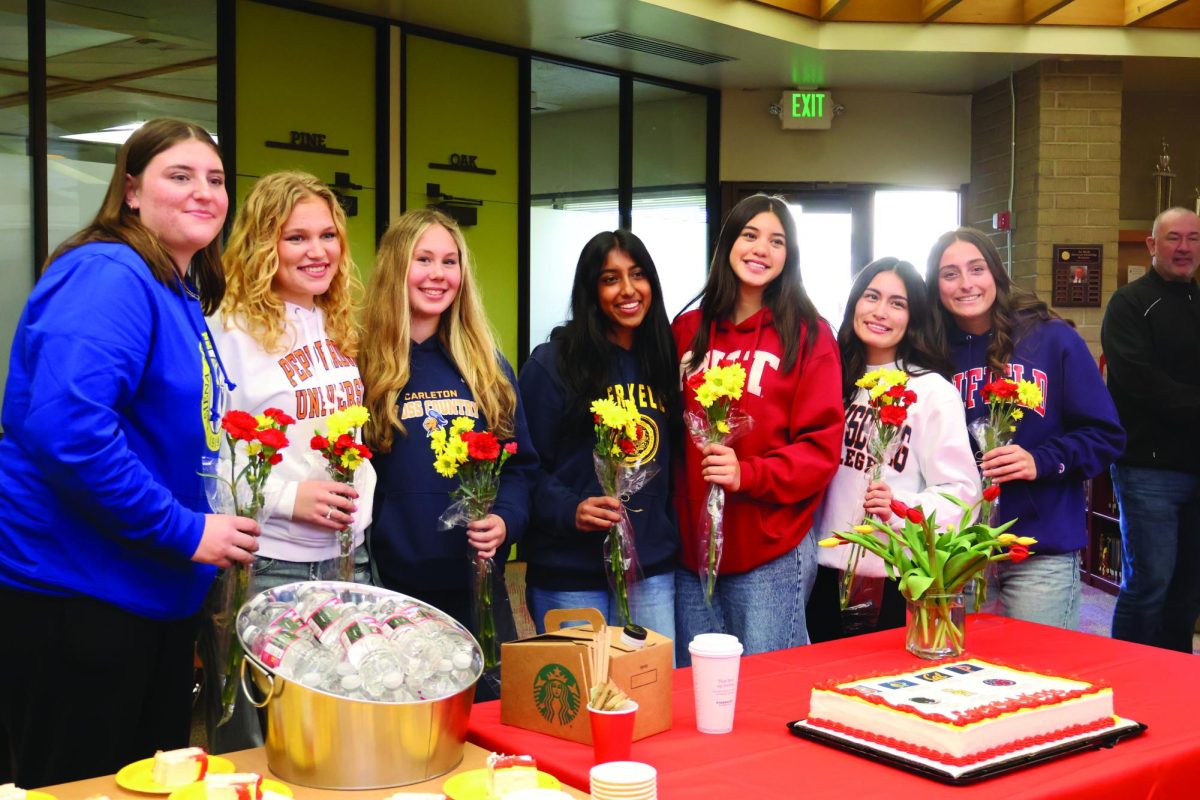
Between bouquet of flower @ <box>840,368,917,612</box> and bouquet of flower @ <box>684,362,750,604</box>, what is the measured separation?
0.30 meters

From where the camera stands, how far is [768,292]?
296 centimetres

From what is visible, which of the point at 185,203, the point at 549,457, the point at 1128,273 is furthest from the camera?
the point at 1128,273

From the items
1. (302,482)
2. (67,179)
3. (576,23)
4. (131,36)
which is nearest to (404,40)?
(576,23)

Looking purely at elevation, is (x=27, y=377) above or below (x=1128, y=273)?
below

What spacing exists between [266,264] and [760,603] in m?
1.41

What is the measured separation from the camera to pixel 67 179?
→ 493cm

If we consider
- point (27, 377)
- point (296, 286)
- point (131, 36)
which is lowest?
point (27, 377)

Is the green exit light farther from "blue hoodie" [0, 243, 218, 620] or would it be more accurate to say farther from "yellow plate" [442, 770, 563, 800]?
"yellow plate" [442, 770, 563, 800]

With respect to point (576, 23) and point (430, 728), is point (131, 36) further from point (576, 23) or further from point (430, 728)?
point (430, 728)

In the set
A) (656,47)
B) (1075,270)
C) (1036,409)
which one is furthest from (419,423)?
(1075,270)

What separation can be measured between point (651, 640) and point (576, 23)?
16.6 feet

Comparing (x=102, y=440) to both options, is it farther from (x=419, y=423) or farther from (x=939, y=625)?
(x=939, y=625)

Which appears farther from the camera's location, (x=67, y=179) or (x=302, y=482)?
(x=67, y=179)

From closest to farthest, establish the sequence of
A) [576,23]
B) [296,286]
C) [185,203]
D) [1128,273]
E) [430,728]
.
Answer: [430,728] → [185,203] → [296,286] → [576,23] → [1128,273]
